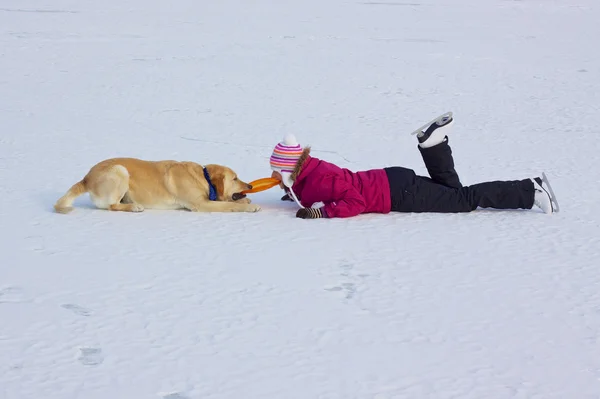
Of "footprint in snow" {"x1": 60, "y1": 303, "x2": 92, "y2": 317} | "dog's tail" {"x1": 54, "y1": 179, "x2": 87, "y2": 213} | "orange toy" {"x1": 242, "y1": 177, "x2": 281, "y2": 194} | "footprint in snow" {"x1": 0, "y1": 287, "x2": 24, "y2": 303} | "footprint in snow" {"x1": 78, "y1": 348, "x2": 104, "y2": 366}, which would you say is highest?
"orange toy" {"x1": 242, "y1": 177, "x2": 281, "y2": 194}

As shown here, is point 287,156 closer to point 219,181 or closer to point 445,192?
point 219,181

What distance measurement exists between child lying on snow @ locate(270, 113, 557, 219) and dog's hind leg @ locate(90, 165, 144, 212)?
98cm

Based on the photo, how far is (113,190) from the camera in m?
5.52

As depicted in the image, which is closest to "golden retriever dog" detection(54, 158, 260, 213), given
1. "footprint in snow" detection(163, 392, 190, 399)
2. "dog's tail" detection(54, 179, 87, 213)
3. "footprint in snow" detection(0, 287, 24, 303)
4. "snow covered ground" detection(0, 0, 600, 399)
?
"dog's tail" detection(54, 179, 87, 213)

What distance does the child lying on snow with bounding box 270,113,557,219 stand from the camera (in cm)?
550

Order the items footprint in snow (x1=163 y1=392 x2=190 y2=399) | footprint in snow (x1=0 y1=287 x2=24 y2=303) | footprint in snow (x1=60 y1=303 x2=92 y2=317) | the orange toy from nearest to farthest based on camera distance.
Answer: footprint in snow (x1=163 y1=392 x2=190 y2=399) → footprint in snow (x1=60 y1=303 x2=92 y2=317) → footprint in snow (x1=0 y1=287 x2=24 y2=303) → the orange toy

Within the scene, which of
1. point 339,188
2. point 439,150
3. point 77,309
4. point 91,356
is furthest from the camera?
point 439,150

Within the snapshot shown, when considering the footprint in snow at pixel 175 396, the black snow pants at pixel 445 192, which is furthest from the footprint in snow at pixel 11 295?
the black snow pants at pixel 445 192

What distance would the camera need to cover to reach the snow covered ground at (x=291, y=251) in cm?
337

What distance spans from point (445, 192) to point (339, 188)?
76cm

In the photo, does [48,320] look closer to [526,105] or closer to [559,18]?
[526,105]

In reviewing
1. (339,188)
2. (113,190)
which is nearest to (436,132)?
(339,188)

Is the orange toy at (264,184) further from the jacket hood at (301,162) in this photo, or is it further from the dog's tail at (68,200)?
the dog's tail at (68,200)

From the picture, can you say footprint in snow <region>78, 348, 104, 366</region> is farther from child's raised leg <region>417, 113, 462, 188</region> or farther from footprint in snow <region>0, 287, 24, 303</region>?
child's raised leg <region>417, 113, 462, 188</region>
